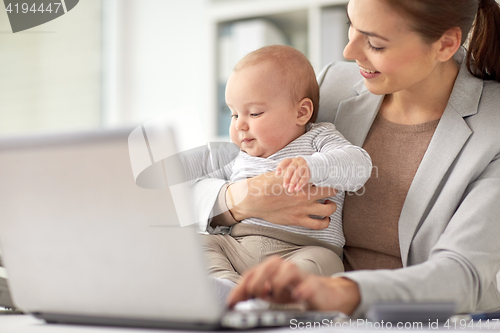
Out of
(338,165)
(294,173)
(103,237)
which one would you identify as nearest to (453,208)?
(338,165)

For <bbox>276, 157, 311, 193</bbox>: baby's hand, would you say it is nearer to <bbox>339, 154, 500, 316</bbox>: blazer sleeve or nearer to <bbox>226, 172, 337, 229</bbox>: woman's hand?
<bbox>226, 172, 337, 229</bbox>: woman's hand

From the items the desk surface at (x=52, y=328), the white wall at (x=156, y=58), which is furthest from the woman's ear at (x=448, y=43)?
the white wall at (x=156, y=58)

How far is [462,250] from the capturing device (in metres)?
0.82

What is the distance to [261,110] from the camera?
112cm

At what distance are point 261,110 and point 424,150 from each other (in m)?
0.41

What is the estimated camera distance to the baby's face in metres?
1.11

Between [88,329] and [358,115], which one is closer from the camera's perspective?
[88,329]

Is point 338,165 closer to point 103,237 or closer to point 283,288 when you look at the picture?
point 283,288

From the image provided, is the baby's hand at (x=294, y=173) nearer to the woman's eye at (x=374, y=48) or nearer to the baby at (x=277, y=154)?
the baby at (x=277, y=154)

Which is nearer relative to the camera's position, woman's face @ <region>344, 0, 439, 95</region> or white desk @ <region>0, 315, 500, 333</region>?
white desk @ <region>0, 315, 500, 333</region>

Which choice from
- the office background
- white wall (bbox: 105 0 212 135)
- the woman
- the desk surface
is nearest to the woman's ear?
the woman

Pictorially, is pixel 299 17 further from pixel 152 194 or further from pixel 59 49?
pixel 152 194

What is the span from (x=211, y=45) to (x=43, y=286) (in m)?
2.14

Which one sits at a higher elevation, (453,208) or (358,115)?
(358,115)
